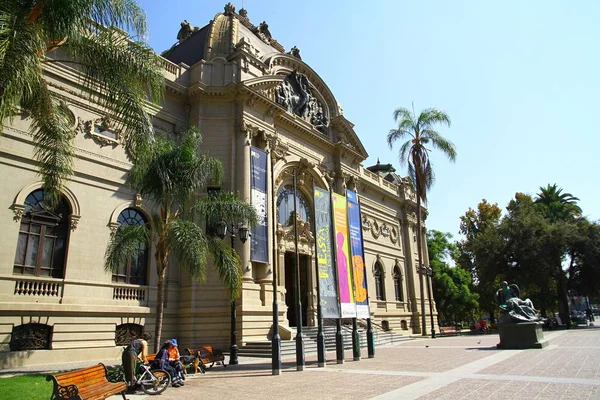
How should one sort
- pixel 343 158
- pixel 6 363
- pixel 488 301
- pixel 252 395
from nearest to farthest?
pixel 252 395, pixel 6 363, pixel 343 158, pixel 488 301

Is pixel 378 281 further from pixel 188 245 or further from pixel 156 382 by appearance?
pixel 156 382

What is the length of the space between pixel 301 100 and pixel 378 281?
1719cm

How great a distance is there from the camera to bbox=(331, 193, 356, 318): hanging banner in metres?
15.8

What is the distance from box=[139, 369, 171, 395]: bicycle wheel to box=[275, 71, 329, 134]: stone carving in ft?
65.6

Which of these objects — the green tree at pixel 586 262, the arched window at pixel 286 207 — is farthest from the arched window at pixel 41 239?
the green tree at pixel 586 262

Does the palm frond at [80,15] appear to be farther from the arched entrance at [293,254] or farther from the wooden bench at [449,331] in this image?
the wooden bench at [449,331]

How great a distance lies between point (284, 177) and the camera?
2750cm

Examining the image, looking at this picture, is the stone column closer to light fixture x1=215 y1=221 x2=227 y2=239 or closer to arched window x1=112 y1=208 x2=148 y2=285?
arched window x1=112 y1=208 x2=148 y2=285

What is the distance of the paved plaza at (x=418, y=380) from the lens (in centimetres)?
864

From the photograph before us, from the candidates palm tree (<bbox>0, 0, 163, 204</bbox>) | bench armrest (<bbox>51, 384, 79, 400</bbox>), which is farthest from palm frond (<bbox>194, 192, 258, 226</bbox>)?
bench armrest (<bbox>51, 384, 79, 400</bbox>)

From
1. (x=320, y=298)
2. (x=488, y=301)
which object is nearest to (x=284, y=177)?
(x=320, y=298)

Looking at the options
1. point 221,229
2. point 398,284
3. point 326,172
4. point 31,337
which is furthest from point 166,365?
point 398,284

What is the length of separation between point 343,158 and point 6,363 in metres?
24.3

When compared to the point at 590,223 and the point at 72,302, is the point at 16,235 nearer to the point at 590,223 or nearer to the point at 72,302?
the point at 72,302
